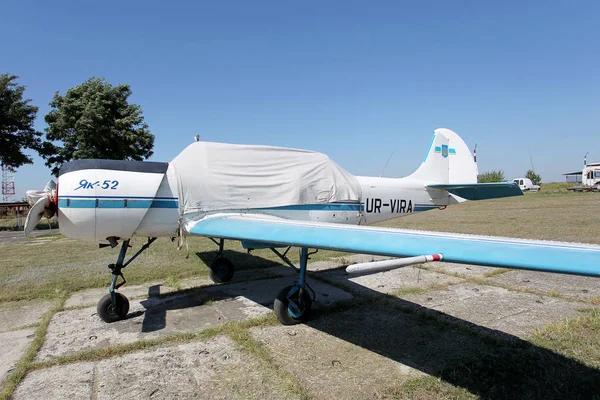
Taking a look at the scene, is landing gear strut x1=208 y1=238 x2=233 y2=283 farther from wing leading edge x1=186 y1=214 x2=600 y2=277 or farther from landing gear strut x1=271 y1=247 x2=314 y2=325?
landing gear strut x1=271 y1=247 x2=314 y2=325

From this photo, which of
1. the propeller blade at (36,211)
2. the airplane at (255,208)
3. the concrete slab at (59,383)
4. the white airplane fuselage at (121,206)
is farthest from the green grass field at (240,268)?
the white airplane fuselage at (121,206)

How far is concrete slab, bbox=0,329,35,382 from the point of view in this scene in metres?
3.81

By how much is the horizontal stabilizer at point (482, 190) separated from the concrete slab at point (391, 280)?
1.90 metres

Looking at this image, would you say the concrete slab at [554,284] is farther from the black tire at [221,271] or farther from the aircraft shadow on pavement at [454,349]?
the black tire at [221,271]

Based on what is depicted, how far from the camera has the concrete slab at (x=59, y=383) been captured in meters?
3.24

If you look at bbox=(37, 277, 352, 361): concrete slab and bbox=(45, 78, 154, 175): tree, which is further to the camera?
bbox=(45, 78, 154, 175): tree

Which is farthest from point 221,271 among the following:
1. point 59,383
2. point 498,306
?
point 498,306

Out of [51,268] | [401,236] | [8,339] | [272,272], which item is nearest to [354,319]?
[401,236]

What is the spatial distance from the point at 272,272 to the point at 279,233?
12.7 feet

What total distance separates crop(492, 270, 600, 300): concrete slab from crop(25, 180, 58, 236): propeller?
7566 millimetres

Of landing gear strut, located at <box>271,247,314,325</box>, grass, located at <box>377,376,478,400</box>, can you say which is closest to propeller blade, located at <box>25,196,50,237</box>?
landing gear strut, located at <box>271,247,314,325</box>

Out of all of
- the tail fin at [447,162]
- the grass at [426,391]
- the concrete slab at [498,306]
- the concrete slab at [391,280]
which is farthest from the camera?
the tail fin at [447,162]

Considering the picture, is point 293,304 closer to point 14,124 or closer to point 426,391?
→ point 426,391

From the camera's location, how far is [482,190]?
24.3 feet
